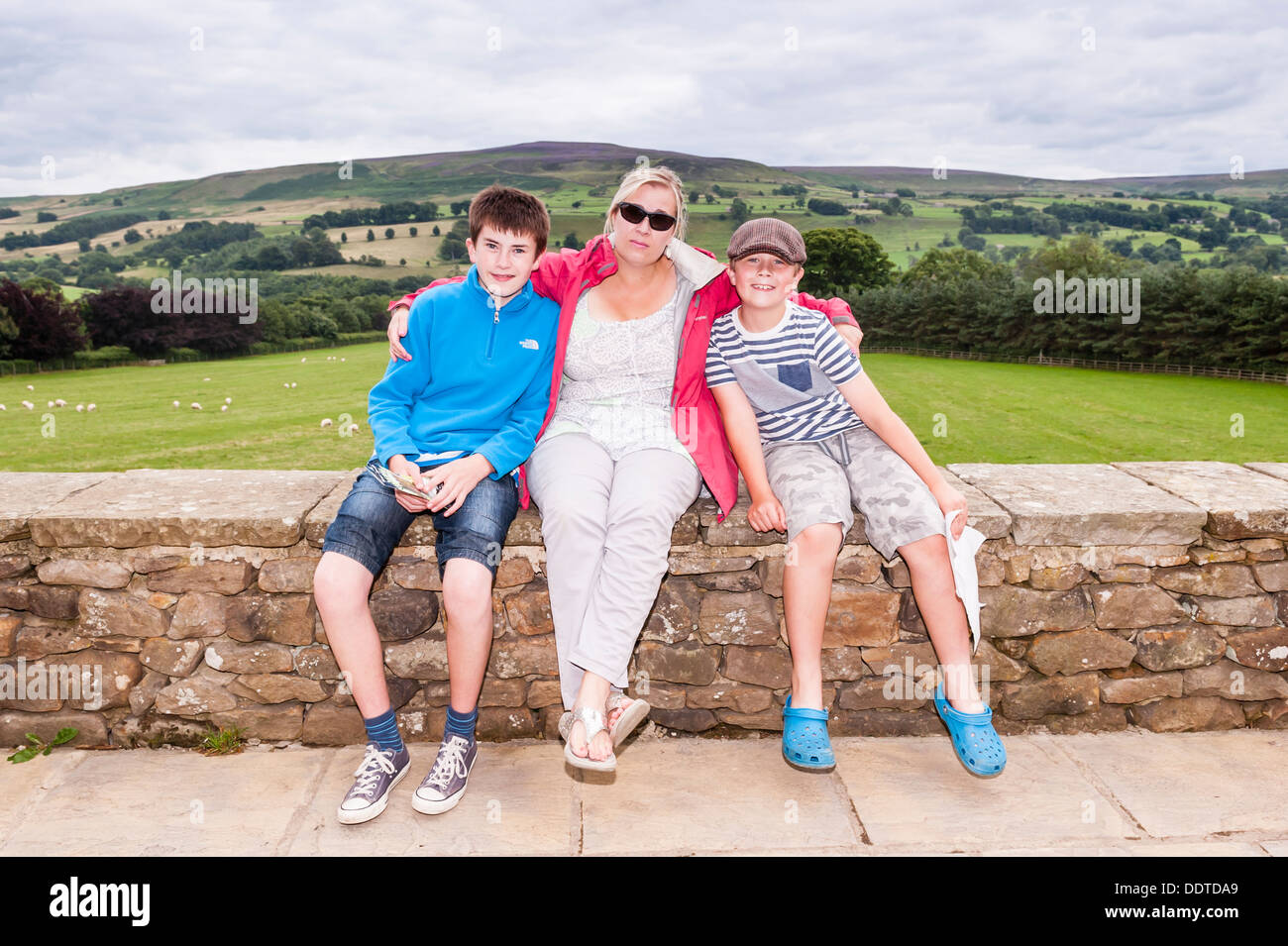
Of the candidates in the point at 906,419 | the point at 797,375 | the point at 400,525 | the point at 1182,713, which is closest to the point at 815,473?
the point at 797,375

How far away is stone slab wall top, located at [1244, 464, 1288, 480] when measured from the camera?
350cm

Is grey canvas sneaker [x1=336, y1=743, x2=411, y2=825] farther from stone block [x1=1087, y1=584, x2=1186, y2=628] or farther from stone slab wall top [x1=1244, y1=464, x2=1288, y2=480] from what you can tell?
stone slab wall top [x1=1244, y1=464, x2=1288, y2=480]

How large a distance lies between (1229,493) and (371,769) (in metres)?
3.34

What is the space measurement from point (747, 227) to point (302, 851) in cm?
257

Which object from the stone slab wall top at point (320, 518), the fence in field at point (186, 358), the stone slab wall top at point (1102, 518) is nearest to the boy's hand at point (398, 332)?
the stone slab wall top at point (320, 518)

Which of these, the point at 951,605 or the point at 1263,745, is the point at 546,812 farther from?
the point at 1263,745

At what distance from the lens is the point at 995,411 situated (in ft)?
95.8

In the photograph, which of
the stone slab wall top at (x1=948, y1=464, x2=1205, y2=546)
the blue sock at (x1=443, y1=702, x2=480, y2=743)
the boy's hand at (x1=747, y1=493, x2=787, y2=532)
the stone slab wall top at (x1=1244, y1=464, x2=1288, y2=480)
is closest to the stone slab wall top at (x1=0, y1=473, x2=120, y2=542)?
→ the blue sock at (x1=443, y1=702, x2=480, y2=743)

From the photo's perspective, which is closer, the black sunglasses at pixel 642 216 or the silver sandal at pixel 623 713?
the silver sandal at pixel 623 713

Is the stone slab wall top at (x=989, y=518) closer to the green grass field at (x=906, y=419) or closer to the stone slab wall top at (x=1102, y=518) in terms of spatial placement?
the stone slab wall top at (x=1102, y=518)

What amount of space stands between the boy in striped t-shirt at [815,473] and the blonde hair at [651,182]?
0.24 m

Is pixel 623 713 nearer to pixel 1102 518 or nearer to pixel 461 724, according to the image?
pixel 461 724

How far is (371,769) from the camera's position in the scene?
2641 millimetres

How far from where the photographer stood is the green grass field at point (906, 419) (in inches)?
787
